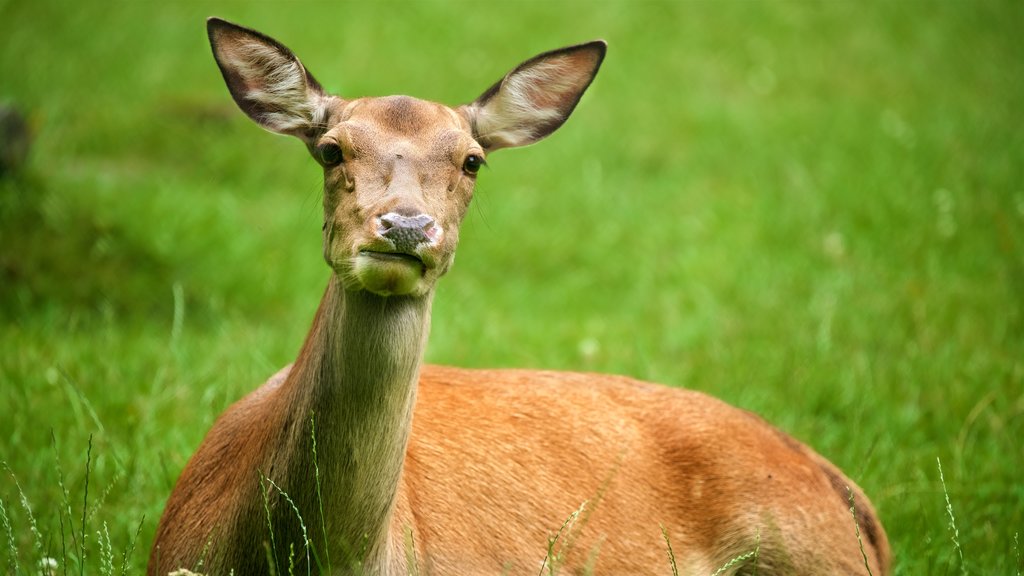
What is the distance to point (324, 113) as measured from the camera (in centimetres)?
347

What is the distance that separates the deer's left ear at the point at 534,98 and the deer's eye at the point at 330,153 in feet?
1.91

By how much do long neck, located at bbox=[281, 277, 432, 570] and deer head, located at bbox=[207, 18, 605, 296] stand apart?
0.38 feet

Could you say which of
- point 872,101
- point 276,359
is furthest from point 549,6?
point 276,359

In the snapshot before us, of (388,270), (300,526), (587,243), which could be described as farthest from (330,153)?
(587,243)

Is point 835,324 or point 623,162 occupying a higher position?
point 623,162

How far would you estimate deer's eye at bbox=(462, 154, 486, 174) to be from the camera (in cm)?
328

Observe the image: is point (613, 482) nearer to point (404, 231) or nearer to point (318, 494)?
point (318, 494)

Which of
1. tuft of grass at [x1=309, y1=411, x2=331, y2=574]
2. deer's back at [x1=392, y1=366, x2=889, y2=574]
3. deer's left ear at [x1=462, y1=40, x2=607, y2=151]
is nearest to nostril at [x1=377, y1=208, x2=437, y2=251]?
tuft of grass at [x1=309, y1=411, x2=331, y2=574]

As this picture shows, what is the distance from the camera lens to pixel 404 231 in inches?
111

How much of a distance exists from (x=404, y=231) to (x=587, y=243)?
5.49 metres

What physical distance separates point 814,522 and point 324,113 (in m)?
2.13

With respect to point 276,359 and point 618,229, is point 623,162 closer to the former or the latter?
point 618,229

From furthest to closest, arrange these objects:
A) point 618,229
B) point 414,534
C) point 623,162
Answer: point 623,162 → point 618,229 → point 414,534

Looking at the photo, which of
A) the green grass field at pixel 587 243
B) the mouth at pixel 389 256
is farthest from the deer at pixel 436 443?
the green grass field at pixel 587 243
